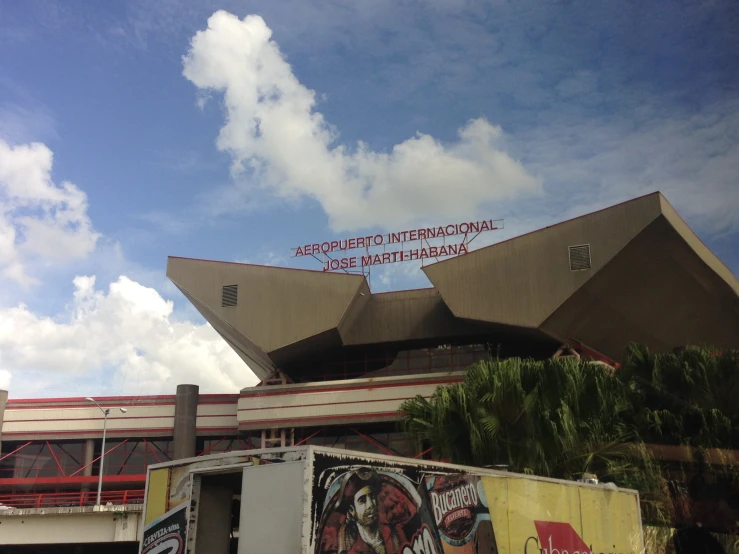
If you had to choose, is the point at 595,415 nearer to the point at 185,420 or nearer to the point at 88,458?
the point at 185,420

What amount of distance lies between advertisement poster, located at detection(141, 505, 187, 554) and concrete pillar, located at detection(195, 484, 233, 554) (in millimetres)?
290

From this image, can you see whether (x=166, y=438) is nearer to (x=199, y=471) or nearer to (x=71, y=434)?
(x=71, y=434)

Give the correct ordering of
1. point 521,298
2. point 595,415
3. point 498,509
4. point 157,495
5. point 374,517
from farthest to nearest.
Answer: point 521,298
point 595,415
point 498,509
point 157,495
point 374,517

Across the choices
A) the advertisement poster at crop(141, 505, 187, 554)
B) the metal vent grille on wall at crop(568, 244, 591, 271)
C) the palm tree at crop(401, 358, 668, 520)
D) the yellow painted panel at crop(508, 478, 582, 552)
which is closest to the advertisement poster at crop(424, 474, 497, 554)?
the yellow painted panel at crop(508, 478, 582, 552)

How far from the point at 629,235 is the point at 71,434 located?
35.0 metres

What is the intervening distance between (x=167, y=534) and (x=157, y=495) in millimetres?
785

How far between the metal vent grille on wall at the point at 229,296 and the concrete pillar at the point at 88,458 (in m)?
12.6

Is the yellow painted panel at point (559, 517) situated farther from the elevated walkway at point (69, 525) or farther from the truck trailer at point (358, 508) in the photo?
the elevated walkway at point (69, 525)

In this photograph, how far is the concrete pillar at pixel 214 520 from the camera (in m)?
13.1

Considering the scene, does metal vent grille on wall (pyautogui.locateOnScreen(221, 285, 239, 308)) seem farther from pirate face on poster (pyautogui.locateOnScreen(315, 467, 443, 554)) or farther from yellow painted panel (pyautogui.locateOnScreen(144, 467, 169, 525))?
pirate face on poster (pyautogui.locateOnScreen(315, 467, 443, 554))

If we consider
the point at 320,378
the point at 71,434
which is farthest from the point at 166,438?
the point at 320,378

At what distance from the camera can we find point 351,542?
38.1 ft

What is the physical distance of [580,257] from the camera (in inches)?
1576

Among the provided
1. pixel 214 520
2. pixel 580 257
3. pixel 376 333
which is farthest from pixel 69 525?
pixel 580 257
